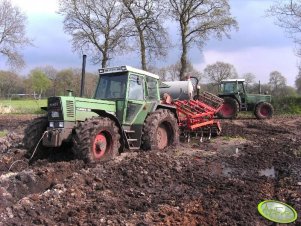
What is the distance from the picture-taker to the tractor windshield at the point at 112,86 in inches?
414

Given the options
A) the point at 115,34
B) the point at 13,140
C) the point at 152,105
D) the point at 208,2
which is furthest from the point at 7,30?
the point at 152,105

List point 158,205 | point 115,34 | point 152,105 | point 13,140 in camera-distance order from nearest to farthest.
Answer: point 158,205 < point 152,105 < point 13,140 < point 115,34

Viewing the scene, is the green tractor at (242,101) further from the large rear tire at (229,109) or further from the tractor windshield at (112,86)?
the tractor windshield at (112,86)

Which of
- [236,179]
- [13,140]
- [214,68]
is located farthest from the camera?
[214,68]

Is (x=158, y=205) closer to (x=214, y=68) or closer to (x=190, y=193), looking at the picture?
(x=190, y=193)

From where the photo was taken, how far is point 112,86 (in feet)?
35.0

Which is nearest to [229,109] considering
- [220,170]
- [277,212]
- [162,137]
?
[162,137]

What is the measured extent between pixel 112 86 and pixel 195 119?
408 centimetres

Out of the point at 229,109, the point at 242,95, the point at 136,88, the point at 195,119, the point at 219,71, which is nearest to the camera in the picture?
the point at 136,88

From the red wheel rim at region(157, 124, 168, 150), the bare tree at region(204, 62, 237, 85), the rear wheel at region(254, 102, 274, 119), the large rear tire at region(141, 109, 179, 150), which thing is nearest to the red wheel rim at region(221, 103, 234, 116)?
the rear wheel at region(254, 102, 274, 119)

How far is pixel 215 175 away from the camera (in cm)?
847

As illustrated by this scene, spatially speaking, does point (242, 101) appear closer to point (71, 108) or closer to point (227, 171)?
point (227, 171)

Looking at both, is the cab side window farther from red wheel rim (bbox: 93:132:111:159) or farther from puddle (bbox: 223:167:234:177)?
puddle (bbox: 223:167:234:177)

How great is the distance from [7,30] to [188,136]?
3059cm
